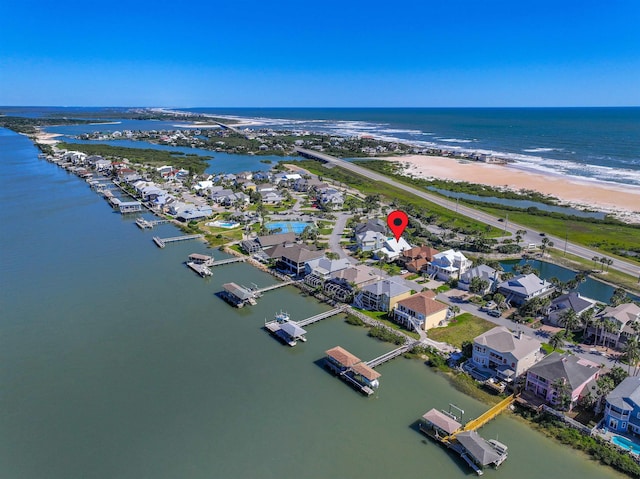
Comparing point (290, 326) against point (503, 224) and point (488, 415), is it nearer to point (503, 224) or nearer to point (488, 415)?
point (488, 415)

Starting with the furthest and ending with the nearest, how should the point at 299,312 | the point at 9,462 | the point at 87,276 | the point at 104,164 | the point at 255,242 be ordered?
the point at 104,164
the point at 255,242
the point at 87,276
the point at 299,312
the point at 9,462

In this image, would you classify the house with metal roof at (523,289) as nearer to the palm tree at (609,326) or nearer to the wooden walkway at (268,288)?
the palm tree at (609,326)

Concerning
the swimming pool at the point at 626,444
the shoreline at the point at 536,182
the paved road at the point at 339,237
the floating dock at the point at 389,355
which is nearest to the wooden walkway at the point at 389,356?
the floating dock at the point at 389,355

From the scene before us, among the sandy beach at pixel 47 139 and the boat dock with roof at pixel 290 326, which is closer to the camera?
the boat dock with roof at pixel 290 326

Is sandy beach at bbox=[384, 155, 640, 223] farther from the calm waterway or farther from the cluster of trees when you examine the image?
the calm waterway

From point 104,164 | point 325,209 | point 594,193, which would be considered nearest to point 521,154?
point 594,193

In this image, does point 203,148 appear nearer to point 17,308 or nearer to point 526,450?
point 17,308

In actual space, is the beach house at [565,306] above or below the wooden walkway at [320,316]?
above
